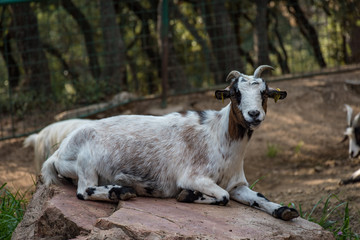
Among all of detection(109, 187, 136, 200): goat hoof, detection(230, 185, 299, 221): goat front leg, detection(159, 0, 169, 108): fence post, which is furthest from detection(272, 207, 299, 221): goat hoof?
detection(159, 0, 169, 108): fence post

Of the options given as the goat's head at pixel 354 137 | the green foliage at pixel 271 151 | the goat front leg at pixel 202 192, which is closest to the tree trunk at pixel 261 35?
the green foliage at pixel 271 151

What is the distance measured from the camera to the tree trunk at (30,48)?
936 centimetres

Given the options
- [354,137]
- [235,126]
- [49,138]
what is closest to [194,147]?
[235,126]

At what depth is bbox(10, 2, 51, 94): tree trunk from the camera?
9359 millimetres

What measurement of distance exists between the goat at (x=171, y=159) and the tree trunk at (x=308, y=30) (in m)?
6.89

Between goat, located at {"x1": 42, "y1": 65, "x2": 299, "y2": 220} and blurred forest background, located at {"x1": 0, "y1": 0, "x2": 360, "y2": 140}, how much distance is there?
172 inches

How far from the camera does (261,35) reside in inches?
416

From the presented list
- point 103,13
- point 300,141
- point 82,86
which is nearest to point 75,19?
point 103,13

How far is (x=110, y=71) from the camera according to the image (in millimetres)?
9875

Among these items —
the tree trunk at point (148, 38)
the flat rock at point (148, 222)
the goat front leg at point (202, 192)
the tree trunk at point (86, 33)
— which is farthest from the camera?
the tree trunk at point (86, 33)

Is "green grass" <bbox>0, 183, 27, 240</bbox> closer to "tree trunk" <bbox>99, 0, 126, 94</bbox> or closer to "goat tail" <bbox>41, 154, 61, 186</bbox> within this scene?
"goat tail" <bbox>41, 154, 61, 186</bbox>

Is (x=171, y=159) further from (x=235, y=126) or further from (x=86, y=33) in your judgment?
(x=86, y=33)

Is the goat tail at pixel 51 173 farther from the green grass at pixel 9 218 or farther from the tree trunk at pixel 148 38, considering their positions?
the tree trunk at pixel 148 38

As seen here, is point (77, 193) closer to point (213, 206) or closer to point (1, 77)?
point (213, 206)
